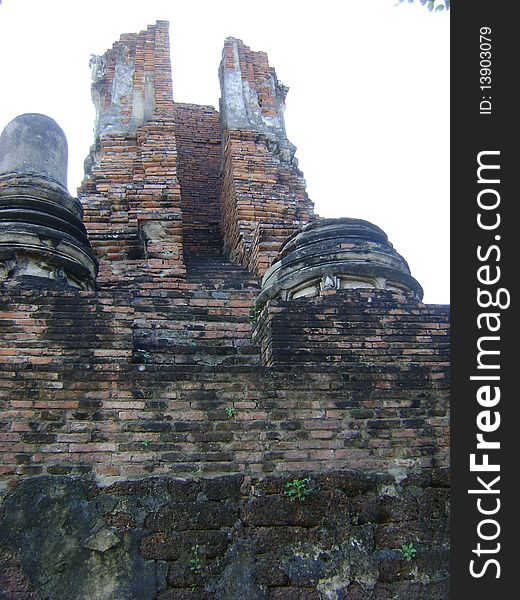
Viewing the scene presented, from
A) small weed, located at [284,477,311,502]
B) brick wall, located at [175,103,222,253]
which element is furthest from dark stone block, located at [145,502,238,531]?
brick wall, located at [175,103,222,253]

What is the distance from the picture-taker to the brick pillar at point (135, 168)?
805cm

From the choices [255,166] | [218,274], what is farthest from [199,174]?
[218,274]

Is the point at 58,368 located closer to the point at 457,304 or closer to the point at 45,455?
the point at 45,455

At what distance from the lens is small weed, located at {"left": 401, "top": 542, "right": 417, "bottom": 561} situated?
13.7 feet

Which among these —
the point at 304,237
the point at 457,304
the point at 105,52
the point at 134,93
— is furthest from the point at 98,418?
the point at 105,52

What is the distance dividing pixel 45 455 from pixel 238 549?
1.26 meters

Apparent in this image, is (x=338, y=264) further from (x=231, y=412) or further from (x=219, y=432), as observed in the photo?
(x=219, y=432)

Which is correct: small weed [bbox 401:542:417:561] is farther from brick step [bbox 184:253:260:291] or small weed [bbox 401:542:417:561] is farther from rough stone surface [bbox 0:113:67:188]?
rough stone surface [bbox 0:113:67:188]

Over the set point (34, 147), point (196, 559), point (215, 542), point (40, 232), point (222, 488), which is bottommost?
point (196, 559)

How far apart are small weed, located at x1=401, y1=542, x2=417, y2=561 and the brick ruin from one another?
0.04 metres

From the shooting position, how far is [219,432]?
4461 millimetres

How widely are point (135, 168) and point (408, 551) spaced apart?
7206 mm

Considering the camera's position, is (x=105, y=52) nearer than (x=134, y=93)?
No

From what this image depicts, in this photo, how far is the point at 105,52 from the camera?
509 inches
